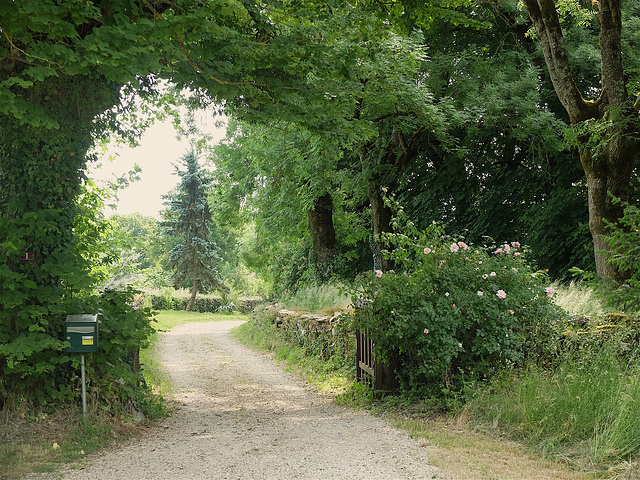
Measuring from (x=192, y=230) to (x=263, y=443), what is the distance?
31250 mm

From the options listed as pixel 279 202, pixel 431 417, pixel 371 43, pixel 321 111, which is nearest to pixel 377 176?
pixel 279 202

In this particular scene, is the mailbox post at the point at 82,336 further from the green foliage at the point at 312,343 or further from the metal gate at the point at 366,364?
the metal gate at the point at 366,364

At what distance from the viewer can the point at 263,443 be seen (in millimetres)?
5625

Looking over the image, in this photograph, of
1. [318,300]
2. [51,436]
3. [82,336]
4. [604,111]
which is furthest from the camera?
[318,300]

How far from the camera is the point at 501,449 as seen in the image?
4.95m

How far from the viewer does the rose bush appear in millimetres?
6621

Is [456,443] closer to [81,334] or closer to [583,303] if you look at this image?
[81,334]

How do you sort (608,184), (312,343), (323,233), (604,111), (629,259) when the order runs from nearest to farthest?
1. (629,259)
2. (604,111)
3. (608,184)
4. (312,343)
5. (323,233)

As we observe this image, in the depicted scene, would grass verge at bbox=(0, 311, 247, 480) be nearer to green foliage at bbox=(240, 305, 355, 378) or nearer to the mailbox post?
the mailbox post

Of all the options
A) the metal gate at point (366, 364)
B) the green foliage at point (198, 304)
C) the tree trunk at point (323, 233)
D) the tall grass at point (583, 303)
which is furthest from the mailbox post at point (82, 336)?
the green foliage at point (198, 304)

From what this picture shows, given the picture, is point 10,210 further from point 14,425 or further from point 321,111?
point 321,111

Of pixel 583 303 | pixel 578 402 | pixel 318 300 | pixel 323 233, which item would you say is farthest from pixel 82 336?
pixel 323 233

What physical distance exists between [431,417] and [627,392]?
209 cm

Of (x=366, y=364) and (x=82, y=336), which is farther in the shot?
(x=366, y=364)
